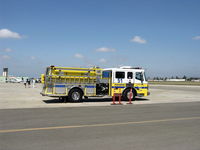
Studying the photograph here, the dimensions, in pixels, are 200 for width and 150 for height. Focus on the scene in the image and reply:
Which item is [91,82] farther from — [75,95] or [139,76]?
[139,76]

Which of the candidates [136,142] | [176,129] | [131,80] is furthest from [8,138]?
[131,80]

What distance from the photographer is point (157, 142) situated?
609cm

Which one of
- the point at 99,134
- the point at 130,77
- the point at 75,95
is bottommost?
the point at 99,134

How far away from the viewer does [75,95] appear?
16.7 m

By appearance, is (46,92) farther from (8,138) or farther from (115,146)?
(115,146)

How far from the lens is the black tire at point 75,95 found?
1658 cm

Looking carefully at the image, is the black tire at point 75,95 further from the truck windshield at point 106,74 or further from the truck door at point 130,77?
the truck door at point 130,77

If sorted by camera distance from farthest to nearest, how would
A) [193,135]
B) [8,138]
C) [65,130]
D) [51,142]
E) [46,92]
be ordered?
[46,92], [65,130], [193,135], [8,138], [51,142]

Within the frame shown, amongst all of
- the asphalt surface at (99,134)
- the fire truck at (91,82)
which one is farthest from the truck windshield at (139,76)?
the asphalt surface at (99,134)

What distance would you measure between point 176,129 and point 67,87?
32.7 ft

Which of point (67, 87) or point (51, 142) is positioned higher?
point (67, 87)

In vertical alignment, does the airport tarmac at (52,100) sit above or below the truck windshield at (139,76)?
below

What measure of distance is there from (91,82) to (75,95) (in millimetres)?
1460

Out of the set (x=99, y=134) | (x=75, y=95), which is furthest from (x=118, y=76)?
(x=99, y=134)
